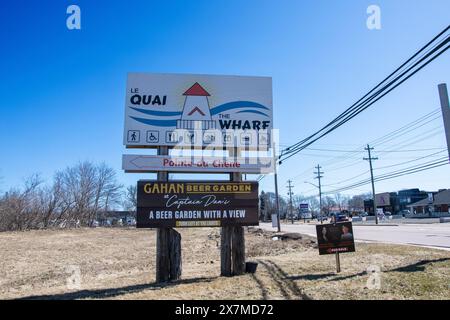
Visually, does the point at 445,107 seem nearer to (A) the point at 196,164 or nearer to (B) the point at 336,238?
(B) the point at 336,238

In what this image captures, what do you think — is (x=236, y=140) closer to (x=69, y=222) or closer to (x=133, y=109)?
(x=133, y=109)

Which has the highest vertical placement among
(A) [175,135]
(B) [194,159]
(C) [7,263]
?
(A) [175,135]

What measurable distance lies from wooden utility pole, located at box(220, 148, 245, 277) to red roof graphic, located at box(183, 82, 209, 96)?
283 cm

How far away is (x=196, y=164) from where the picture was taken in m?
10.3

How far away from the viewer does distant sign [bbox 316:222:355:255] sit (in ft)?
31.7

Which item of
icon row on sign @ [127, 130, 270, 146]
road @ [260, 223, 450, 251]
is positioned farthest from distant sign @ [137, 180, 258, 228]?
road @ [260, 223, 450, 251]

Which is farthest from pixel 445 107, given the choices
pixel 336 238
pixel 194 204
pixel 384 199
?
pixel 384 199

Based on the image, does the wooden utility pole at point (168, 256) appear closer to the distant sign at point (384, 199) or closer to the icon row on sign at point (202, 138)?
the icon row on sign at point (202, 138)

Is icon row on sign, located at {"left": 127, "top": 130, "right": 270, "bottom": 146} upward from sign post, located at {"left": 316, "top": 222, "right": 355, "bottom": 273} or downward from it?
upward

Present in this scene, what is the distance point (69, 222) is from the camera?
2446 inches

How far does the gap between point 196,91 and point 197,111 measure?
623mm

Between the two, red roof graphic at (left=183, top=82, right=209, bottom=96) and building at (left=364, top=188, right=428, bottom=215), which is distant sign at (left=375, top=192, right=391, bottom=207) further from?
red roof graphic at (left=183, top=82, right=209, bottom=96)
